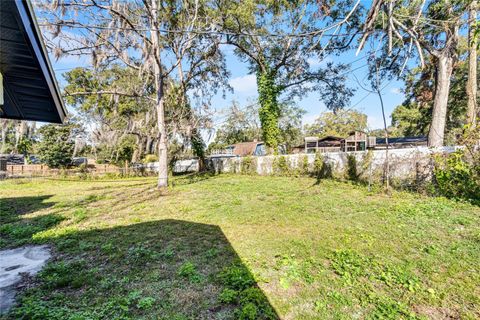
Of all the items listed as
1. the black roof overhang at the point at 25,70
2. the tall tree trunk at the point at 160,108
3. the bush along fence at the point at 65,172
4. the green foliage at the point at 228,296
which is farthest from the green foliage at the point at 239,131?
the green foliage at the point at 228,296

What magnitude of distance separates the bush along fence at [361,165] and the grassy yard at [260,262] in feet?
4.02

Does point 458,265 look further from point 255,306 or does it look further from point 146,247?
point 146,247

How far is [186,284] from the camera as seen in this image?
2424 millimetres

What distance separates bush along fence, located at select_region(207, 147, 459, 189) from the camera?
6.17 meters

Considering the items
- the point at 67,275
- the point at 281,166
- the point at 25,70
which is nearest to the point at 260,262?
the point at 67,275

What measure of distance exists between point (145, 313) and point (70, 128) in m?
20.5

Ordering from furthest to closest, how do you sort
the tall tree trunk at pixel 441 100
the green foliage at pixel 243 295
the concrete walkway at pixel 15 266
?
the tall tree trunk at pixel 441 100 < the concrete walkway at pixel 15 266 < the green foliage at pixel 243 295

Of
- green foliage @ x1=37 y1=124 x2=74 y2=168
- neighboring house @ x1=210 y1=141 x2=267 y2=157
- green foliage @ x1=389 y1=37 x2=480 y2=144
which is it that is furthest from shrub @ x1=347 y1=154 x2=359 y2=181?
green foliage @ x1=37 y1=124 x2=74 y2=168

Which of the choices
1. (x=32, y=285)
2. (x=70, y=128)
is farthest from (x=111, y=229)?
(x=70, y=128)

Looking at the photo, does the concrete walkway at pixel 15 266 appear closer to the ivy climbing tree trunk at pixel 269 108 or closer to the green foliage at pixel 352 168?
the green foliage at pixel 352 168

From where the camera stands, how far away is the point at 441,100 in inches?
317

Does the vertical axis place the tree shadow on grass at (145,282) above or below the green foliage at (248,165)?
below

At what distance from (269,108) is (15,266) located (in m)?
13.1

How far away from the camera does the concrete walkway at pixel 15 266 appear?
2.24m
